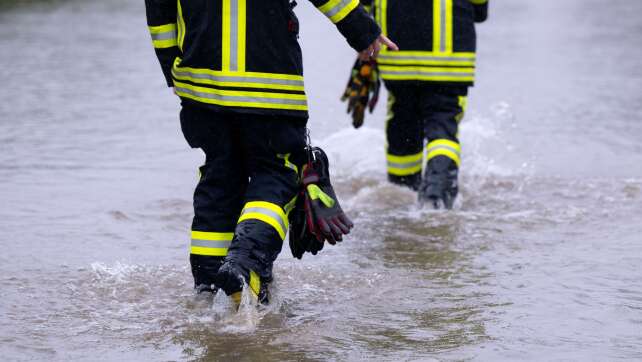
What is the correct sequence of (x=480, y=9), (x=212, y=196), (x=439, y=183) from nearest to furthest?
(x=212, y=196)
(x=439, y=183)
(x=480, y=9)

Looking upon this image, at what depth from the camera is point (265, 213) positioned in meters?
4.53

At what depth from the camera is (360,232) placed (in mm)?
6211

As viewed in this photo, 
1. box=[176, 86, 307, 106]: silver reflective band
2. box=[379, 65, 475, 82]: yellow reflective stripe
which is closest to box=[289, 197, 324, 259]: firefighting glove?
box=[176, 86, 307, 106]: silver reflective band

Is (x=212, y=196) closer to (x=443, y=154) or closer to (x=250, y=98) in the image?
(x=250, y=98)

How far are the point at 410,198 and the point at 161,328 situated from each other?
281 centimetres

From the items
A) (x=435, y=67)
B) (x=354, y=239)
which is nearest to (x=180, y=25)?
(x=354, y=239)

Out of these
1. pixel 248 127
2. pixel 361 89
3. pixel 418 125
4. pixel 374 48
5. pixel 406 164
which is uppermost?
pixel 374 48

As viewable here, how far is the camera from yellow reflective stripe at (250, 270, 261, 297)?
4447 millimetres

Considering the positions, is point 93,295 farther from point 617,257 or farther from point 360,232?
point 617,257

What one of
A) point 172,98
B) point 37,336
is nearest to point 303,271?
point 37,336

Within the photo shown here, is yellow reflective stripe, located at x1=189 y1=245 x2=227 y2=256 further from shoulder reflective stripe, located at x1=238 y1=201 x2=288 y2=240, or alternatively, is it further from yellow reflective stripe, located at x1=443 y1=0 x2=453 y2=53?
A: yellow reflective stripe, located at x1=443 y1=0 x2=453 y2=53

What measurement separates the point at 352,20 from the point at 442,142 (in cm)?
215

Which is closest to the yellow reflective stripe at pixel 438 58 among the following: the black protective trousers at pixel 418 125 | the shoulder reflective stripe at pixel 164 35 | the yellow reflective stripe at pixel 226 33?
the black protective trousers at pixel 418 125

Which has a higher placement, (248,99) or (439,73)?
(248,99)
